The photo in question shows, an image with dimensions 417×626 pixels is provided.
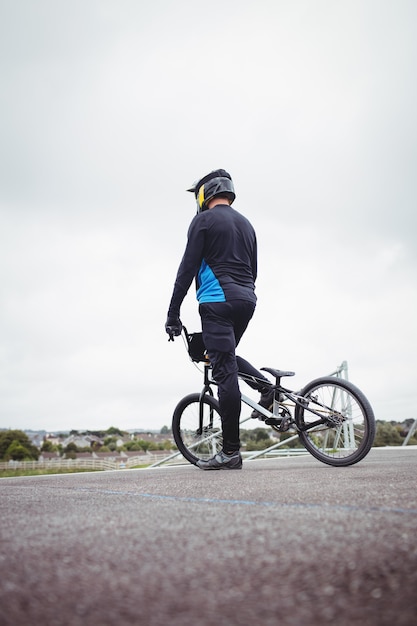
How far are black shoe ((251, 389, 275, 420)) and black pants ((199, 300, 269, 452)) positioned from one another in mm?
233

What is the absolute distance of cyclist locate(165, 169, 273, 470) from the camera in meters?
3.63

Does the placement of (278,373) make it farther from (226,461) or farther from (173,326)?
(173,326)

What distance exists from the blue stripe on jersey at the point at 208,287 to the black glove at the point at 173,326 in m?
0.32

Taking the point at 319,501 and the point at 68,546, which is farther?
the point at 319,501

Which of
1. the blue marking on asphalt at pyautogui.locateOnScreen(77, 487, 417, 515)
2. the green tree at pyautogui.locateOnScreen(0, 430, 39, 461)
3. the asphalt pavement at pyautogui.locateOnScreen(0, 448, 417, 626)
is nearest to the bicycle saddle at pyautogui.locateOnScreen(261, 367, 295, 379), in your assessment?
the blue marking on asphalt at pyautogui.locateOnScreen(77, 487, 417, 515)

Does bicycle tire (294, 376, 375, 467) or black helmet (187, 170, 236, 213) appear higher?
black helmet (187, 170, 236, 213)

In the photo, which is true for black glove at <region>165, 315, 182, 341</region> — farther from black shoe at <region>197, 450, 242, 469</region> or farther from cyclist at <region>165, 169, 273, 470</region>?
black shoe at <region>197, 450, 242, 469</region>

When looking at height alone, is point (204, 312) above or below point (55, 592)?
above

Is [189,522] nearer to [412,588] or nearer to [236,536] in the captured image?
[236,536]

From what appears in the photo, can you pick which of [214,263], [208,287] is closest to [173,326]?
[208,287]

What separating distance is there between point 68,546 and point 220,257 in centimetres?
289

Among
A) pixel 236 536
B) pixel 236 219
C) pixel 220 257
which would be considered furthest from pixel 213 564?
pixel 236 219

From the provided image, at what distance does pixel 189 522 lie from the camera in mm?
1312

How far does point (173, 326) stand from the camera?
157 inches
